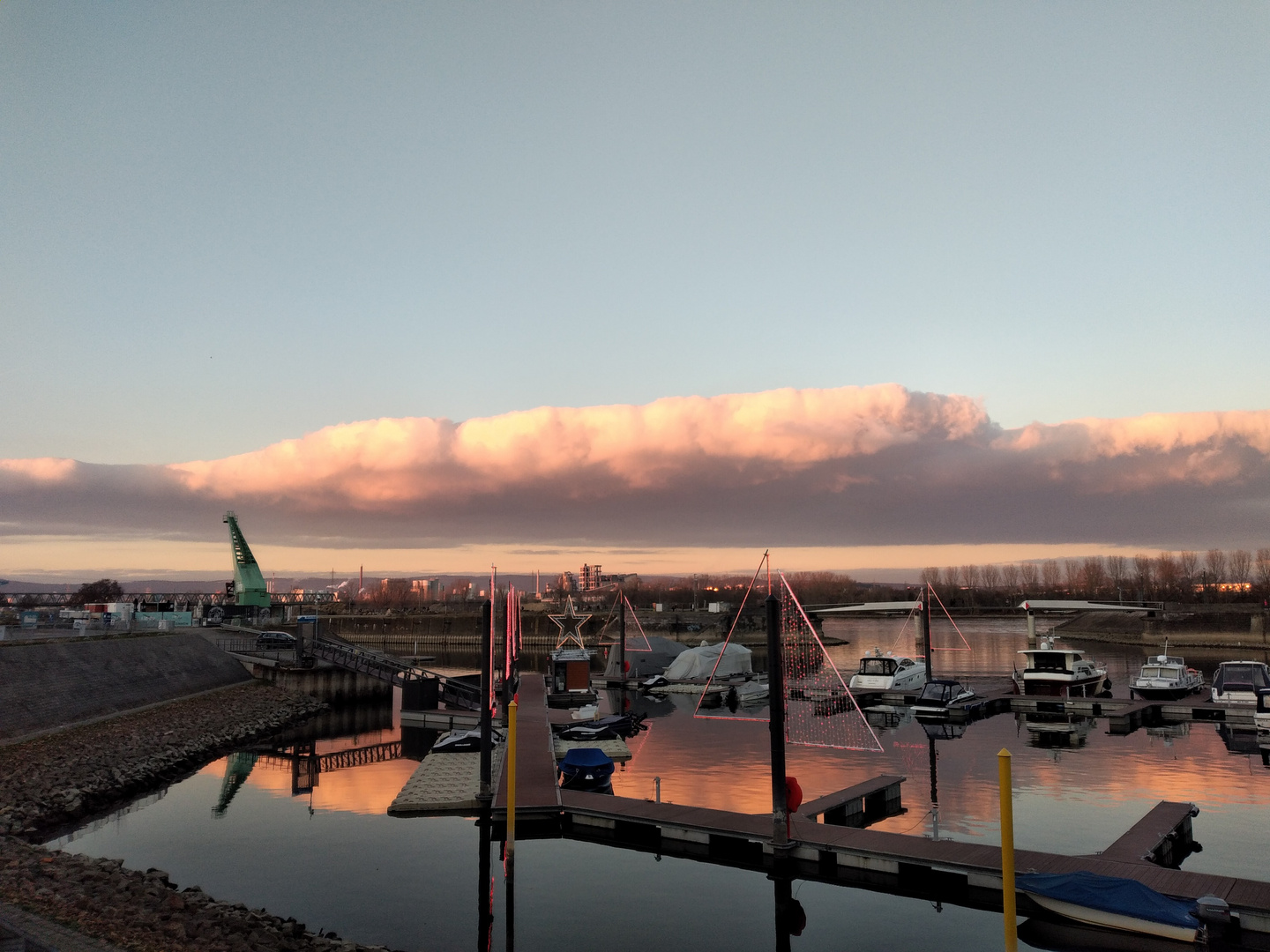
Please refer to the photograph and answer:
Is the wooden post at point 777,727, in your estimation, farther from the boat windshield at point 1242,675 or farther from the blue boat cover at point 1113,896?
the boat windshield at point 1242,675

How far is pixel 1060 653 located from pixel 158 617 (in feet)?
249

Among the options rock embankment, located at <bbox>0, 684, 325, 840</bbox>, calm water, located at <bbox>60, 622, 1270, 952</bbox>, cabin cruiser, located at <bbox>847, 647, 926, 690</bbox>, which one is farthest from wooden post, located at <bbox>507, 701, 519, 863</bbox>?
cabin cruiser, located at <bbox>847, 647, 926, 690</bbox>

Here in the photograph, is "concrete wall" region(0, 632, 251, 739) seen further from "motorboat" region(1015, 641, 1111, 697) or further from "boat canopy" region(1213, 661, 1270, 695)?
"boat canopy" region(1213, 661, 1270, 695)

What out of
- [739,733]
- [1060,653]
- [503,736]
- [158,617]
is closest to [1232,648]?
[1060,653]

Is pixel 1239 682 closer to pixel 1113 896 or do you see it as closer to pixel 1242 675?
pixel 1242 675

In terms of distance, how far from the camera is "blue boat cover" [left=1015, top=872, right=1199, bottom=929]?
1920 cm

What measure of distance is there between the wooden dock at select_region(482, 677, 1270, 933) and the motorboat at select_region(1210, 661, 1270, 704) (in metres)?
35.9

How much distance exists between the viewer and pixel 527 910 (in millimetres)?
23312

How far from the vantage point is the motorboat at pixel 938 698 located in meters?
59.0

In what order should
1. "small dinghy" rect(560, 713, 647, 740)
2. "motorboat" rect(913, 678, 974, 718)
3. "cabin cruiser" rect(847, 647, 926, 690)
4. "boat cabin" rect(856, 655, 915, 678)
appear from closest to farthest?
"small dinghy" rect(560, 713, 647, 740), "motorboat" rect(913, 678, 974, 718), "cabin cruiser" rect(847, 647, 926, 690), "boat cabin" rect(856, 655, 915, 678)

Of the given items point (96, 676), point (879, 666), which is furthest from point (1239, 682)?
point (96, 676)

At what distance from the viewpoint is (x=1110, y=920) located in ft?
64.8

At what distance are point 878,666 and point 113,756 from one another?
52749 millimetres

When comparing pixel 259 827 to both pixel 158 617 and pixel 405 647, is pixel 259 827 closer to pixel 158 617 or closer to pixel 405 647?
pixel 158 617
